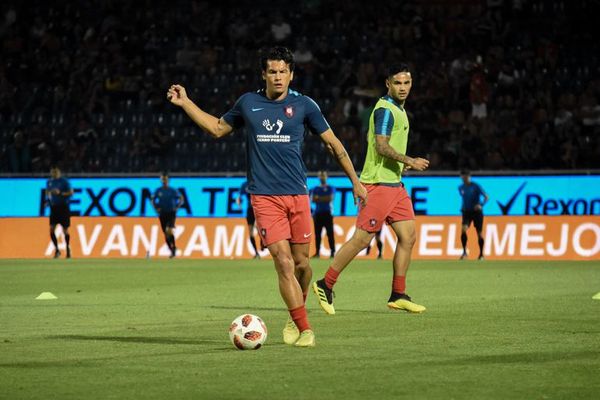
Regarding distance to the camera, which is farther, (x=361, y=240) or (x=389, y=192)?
(x=389, y=192)

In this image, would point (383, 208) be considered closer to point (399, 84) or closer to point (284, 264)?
point (399, 84)

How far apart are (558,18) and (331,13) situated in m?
6.62

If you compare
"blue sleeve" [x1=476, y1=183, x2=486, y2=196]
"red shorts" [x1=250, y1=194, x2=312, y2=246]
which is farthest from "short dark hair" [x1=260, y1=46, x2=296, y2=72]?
"blue sleeve" [x1=476, y1=183, x2=486, y2=196]

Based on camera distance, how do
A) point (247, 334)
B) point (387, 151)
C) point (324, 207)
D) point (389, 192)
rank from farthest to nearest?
point (324, 207), point (389, 192), point (387, 151), point (247, 334)

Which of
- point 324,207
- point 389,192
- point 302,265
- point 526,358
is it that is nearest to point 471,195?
point 324,207

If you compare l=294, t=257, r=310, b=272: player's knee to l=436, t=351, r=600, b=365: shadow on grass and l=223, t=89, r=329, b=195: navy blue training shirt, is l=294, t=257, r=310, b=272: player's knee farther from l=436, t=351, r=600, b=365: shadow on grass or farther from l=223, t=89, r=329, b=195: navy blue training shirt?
l=436, t=351, r=600, b=365: shadow on grass

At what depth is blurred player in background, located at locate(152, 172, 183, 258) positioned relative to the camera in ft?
104

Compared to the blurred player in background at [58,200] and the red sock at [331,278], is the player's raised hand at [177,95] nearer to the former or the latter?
the red sock at [331,278]

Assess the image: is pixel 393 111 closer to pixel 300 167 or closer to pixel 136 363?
pixel 300 167

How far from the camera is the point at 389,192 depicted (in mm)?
13539

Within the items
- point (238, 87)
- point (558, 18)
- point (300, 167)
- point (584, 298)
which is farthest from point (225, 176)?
point (300, 167)

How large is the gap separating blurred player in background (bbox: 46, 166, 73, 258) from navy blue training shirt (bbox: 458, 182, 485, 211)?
978 centimetres

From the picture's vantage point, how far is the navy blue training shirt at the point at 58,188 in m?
31.2

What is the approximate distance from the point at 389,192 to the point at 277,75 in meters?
3.95
